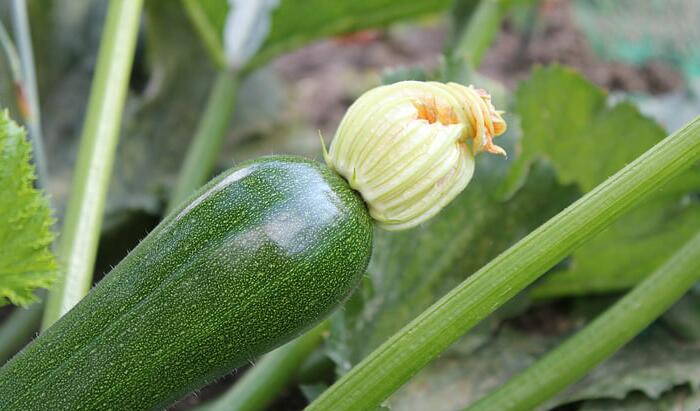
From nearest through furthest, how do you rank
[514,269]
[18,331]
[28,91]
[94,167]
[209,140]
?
[514,269], [94,167], [28,91], [18,331], [209,140]

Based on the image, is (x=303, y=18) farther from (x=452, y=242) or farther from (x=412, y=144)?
(x=412, y=144)

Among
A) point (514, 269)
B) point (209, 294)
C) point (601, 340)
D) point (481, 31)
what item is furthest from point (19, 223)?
point (481, 31)

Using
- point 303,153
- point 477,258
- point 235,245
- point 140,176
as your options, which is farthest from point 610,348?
point 140,176

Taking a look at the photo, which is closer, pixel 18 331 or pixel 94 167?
pixel 94 167

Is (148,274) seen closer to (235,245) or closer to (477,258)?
(235,245)

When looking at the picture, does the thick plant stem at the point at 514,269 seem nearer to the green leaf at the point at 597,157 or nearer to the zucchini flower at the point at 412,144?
the zucchini flower at the point at 412,144

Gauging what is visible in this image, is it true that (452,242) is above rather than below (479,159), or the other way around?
below
